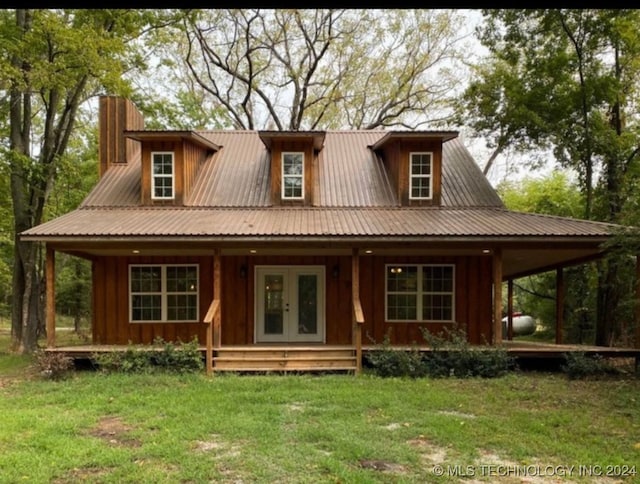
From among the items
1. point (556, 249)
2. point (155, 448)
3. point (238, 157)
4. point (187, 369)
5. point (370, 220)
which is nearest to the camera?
point (155, 448)

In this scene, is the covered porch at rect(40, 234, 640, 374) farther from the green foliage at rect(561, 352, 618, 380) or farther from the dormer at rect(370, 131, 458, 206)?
the dormer at rect(370, 131, 458, 206)

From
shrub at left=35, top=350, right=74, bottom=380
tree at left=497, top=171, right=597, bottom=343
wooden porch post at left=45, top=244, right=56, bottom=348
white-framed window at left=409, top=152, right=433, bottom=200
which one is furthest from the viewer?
tree at left=497, top=171, right=597, bottom=343

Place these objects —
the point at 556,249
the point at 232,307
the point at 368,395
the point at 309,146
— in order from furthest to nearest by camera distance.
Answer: the point at 309,146
the point at 232,307
the point at 556,249
the point at 368,395

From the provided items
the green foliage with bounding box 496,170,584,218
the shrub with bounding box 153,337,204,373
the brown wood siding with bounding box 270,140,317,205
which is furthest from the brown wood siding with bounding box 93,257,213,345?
the green foliage with bounding box 496,170,584,218

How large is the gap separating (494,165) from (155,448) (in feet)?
72.7

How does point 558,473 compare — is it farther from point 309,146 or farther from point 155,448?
point 309,146

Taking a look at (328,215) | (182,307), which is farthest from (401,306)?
(182,307)

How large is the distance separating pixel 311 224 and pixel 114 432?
19.7 ft

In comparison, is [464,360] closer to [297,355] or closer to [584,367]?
[584,367]

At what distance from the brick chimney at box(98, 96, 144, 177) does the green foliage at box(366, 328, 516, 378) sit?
9381mm

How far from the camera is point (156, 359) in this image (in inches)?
393

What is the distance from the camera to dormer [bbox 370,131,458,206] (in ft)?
42.1

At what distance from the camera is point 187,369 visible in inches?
390

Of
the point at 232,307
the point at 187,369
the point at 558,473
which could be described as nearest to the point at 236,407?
the point at 187,369
